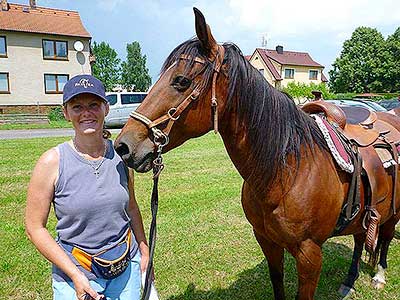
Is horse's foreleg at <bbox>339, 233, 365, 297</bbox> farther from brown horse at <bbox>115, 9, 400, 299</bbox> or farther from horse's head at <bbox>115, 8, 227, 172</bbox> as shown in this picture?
horse's head at <bbox>115, 8, 227, 172</bbox>

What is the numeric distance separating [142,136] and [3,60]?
2660 centimetres

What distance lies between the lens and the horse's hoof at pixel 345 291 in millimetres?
3125

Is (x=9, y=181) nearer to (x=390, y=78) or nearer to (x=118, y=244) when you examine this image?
(x=118, y=244)

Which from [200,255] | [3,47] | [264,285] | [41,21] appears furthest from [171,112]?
[41,21]

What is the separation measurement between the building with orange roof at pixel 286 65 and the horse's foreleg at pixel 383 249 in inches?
1542

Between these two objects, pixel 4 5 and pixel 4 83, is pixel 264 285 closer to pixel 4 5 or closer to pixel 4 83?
pixel 4 83

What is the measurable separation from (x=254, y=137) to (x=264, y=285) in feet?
6.45

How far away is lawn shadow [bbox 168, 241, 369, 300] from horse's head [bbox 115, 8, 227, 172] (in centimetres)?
191

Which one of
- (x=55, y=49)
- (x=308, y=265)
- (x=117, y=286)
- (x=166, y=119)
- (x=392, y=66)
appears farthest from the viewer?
(x=392, y=66)

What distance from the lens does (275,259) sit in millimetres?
2631

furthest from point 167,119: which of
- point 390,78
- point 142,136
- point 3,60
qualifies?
point 390,78

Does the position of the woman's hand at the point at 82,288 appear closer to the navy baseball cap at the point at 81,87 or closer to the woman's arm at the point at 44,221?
the woman's arm at the point at 44,221

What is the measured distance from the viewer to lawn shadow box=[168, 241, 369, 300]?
10.2 ft

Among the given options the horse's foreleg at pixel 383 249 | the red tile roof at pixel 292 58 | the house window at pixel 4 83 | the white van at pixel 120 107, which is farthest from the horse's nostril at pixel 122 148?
the red tile roof at pixel 292 58
